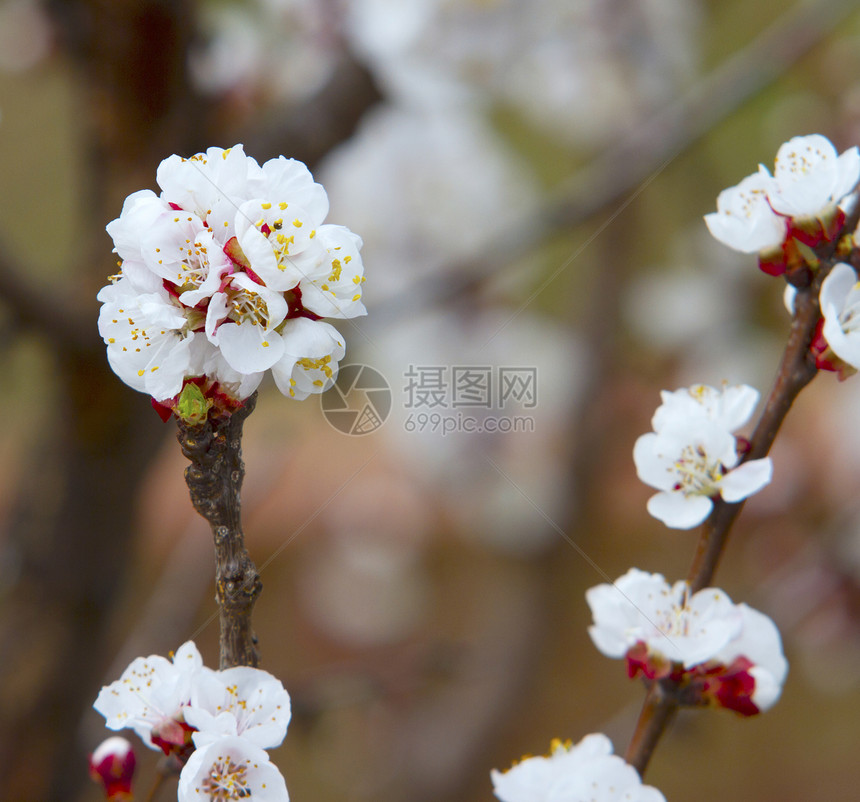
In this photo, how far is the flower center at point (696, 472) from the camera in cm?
32

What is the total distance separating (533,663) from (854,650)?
1.32 feet

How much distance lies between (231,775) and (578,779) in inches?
4.9

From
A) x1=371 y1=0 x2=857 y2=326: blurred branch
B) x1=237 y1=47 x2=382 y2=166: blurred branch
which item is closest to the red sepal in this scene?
x1=237 y1=47 x2=382 y2=166: blurred branch

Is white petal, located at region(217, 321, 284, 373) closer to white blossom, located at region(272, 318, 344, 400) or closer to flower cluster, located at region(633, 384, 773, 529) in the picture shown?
white blossom, located at region(272, 318, 344, 400)

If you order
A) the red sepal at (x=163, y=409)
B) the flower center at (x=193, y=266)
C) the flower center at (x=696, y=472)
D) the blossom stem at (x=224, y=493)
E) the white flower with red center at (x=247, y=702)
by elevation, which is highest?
the flower center at (x=193, y=266)

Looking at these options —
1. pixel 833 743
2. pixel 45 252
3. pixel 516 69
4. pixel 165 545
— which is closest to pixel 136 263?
pixel 516 69

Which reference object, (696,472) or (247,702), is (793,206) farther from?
(247,702)

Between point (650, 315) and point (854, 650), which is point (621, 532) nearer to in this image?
point (650, 315)

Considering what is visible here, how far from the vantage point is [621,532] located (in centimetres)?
171

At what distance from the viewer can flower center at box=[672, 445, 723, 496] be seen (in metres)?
0.32

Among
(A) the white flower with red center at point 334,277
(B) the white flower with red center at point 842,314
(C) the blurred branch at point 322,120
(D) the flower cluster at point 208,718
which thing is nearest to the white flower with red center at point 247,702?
(D) the flower cluster at point 208,718

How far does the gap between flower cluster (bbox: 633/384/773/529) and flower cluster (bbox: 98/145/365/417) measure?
0.14m

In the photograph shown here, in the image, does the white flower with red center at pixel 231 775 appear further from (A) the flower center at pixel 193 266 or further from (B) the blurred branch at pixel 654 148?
(B) the blurred branch at pixel 654 148

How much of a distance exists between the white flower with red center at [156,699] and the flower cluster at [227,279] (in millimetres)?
89
